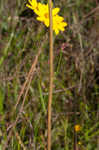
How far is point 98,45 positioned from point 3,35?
0.70 m

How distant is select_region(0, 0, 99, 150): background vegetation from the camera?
0.84 m

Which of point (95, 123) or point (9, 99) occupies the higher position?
point (9, 99)

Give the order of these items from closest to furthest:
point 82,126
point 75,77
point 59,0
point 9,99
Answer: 1. point 82,126
2. point 9,99
3. point 75,77
4. point 59,0

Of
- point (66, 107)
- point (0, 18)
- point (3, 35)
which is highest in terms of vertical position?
point (0, 18)

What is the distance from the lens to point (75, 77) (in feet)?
4.24

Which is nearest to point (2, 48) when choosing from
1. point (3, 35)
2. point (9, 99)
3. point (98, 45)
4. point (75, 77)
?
point (3, 35)

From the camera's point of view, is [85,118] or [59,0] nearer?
[85,118]

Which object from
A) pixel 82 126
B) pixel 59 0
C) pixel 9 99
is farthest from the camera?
pixel 59 0

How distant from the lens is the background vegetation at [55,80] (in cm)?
84

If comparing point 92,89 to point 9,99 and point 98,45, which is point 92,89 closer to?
point 98,45

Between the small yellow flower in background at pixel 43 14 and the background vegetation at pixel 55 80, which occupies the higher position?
the small yellow flower in background at pixel 43 14

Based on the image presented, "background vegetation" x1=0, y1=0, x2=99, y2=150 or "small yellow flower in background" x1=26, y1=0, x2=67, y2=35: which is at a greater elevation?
"small yellow flower in background" x1=26, y1=0, x2=67, y2=35

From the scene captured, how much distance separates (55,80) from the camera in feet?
3.07

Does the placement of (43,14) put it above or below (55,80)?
above
